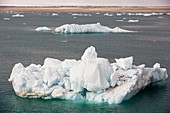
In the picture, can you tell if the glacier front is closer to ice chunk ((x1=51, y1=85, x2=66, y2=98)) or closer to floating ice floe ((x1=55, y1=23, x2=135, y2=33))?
floating ice floe ((x1=55, y1=23, x2=135, y2=33))

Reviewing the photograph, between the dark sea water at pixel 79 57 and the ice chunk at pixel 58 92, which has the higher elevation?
the ice chunk at pixel 58 92

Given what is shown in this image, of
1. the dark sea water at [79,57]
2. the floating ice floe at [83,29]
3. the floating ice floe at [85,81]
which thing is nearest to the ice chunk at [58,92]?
the floating ice floe at [85,81]

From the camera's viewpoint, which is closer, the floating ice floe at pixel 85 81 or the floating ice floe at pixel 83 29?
the floating ice floe at pixel 85 81

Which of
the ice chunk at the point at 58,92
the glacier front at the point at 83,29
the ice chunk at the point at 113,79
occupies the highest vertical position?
the ice chunk at the point at 113,79

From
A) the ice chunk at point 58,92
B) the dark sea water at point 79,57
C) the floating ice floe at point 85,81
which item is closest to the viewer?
the dark sea water at point 79,57

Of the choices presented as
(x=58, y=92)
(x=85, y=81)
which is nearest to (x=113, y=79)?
(x=85, y=81)

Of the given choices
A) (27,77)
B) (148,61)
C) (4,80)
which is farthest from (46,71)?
(148,61)

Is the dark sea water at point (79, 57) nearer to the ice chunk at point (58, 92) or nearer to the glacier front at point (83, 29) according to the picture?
the ice chunk at point (58, 92)

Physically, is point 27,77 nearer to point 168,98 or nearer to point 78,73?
point 78,73

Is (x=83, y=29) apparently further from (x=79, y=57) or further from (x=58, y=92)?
(x=58, y=92)
